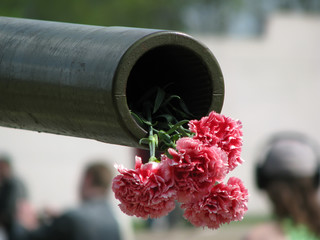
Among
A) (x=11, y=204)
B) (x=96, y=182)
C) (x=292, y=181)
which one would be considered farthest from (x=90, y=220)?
(x=11, y=204)

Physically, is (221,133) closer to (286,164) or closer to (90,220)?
(286,164)

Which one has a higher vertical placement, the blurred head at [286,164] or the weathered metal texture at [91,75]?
the weathered metal texture at [91,75]

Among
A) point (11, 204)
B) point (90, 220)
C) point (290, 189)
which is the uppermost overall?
point (290, 189)

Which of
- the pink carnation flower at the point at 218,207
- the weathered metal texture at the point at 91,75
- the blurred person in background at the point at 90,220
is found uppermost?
the weathered metal texture at the point at 91,75

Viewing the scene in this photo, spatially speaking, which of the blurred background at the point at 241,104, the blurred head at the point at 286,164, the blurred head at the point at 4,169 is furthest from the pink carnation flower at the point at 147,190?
the blurred background at the point at 241,104

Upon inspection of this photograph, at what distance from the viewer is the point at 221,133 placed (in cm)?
243

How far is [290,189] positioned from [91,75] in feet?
14.6

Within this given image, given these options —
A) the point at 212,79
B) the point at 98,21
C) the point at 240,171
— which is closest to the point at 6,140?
the point at 240,171

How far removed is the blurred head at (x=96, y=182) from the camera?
338 inches

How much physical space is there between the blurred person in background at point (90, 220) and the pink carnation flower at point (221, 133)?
5.76 meters

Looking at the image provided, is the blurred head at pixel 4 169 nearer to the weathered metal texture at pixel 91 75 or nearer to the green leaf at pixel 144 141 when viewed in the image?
the weathered metal texture at pixel 91 75

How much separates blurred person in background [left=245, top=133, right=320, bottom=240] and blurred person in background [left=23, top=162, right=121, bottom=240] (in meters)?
1.94

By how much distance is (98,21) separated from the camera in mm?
33562

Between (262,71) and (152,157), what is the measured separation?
2430 centimetres
